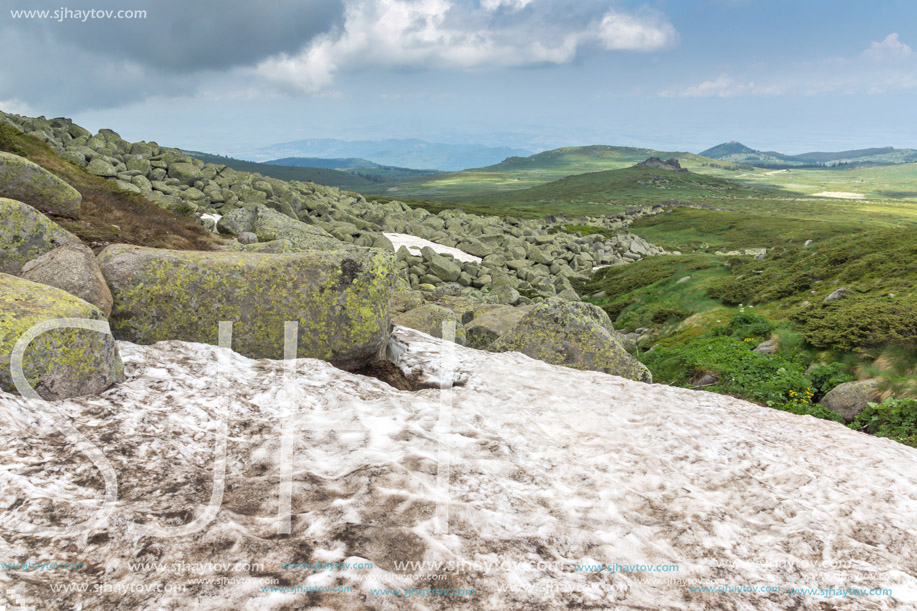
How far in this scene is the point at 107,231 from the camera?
15.5 metres

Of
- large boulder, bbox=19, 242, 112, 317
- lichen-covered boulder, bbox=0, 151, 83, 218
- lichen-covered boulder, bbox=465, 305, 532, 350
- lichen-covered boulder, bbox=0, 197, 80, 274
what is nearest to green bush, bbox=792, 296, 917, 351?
lichen-covered boulder, bbox=465, 305, 532, 350

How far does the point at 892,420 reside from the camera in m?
12.3

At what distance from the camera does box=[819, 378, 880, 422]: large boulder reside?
44.2 feet

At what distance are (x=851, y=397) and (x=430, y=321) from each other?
39.3 ft

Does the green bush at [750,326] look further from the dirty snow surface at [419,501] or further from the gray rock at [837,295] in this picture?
the dirty snow surface at [419,501]

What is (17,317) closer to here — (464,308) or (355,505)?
(355,505)

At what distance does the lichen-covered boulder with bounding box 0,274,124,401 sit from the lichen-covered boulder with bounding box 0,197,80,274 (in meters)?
2.59

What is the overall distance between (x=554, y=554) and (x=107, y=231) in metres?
16.6

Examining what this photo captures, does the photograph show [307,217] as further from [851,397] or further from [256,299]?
[851,397]

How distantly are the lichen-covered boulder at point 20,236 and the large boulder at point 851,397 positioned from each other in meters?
19.3

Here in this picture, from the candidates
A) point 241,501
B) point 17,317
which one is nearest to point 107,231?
point 17,317

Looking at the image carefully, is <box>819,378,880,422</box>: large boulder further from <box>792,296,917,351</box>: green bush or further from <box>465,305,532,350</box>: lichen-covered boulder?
<box>465,305,532,350</box>: lichen-covered boulder

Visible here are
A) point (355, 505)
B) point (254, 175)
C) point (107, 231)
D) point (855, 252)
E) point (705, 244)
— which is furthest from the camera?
point (705, 244)

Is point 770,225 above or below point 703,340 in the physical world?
above
